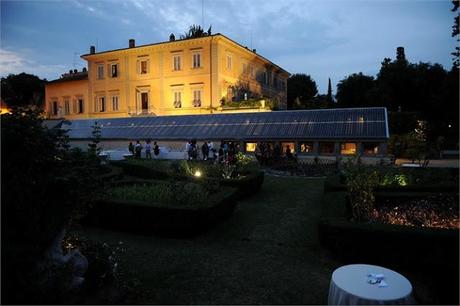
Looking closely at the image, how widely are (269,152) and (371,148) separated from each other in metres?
6.66

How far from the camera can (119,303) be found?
17.2ft

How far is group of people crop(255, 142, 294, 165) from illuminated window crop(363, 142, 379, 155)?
15.3 feet

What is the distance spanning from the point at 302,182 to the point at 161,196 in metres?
8.86

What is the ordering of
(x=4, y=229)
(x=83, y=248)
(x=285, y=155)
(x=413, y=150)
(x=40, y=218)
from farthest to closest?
(x=285, y=155) → (x=413, y=150) → (x=83, y=248) → (x=40, y=218) → (x=4, y=229)

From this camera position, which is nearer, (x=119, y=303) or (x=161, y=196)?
(x=119, y=303)

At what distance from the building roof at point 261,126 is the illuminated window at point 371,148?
0.53 metres

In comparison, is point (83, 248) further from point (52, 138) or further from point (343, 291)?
point (343, 291)

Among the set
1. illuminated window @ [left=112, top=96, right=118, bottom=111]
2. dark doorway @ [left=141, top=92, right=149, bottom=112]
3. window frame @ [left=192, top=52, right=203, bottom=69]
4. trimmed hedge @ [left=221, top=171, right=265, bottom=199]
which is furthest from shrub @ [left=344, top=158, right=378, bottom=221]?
illuminated window @ [left=112, top=96, right=118, bottom=111]

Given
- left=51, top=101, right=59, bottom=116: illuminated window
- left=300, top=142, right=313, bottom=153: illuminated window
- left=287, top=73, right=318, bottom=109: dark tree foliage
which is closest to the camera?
left=300, top=142, right=313, bottom=153: illuminated window

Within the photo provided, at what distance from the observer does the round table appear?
14.3ft

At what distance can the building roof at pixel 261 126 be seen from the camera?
24031 millimetres

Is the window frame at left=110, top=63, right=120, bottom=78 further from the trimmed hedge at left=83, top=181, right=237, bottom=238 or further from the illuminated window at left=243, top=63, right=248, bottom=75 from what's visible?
the trimmed hedge at left=83, top=181, right=237, bottom=238

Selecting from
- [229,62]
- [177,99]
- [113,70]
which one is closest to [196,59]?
[229,62]

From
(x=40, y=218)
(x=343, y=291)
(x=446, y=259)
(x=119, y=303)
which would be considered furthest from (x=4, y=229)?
(x=446, y=259)
